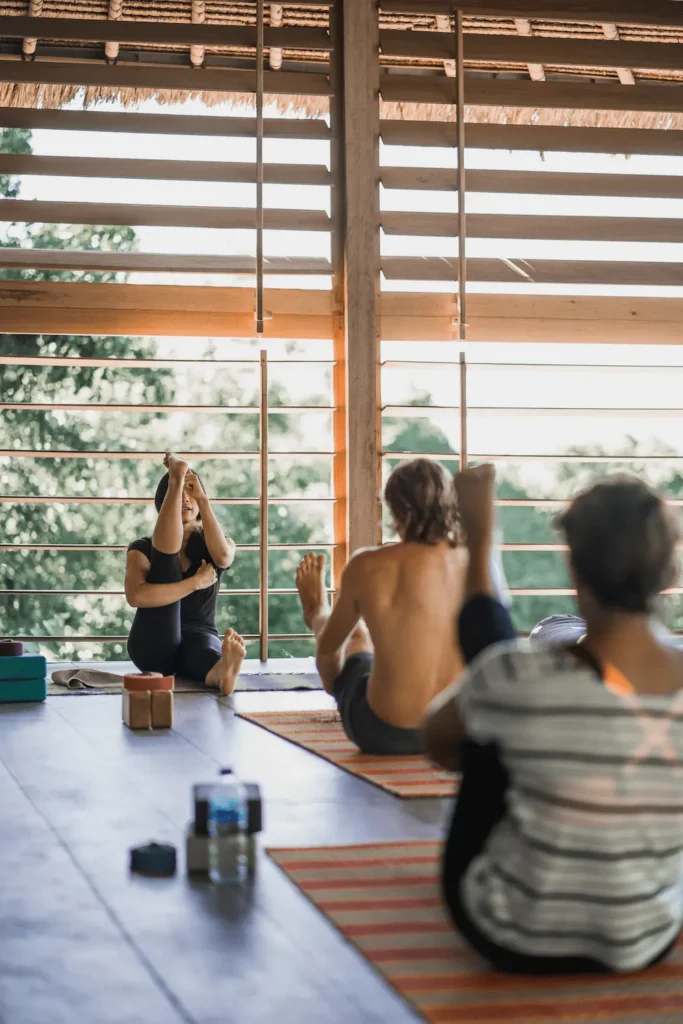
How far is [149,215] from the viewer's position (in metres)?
6.91

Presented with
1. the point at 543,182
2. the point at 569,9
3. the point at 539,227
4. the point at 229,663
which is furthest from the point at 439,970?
the point at 569,9

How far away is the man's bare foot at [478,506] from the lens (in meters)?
1.93

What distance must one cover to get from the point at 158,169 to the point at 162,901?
538 cm

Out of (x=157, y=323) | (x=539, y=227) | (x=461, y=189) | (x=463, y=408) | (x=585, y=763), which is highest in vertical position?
(x=461, y=189)

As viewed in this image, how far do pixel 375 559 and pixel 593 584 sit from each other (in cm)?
174

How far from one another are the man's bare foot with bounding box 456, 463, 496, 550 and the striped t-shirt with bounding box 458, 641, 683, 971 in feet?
0.84

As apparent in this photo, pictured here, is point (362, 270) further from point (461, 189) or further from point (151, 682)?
point (151, 682)

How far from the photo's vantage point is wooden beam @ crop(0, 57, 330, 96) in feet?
22.8

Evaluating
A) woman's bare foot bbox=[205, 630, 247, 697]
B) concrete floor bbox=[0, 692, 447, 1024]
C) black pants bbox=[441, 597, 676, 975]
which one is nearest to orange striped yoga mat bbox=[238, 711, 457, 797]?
concrete floor bbox=[0, 692, 447, 1024]

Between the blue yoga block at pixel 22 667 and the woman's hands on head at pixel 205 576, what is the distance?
2.18ft

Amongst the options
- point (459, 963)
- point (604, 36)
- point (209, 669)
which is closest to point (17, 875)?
point (459, 963)

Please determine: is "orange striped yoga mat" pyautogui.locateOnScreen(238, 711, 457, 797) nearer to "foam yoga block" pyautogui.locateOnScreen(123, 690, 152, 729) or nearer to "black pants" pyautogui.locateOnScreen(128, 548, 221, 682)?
"foam yoga block" pyautogui.locateOnScreen(123, 690, 152, 729)

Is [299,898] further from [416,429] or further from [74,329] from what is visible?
[416,429]

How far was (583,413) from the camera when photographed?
24.0 feet
